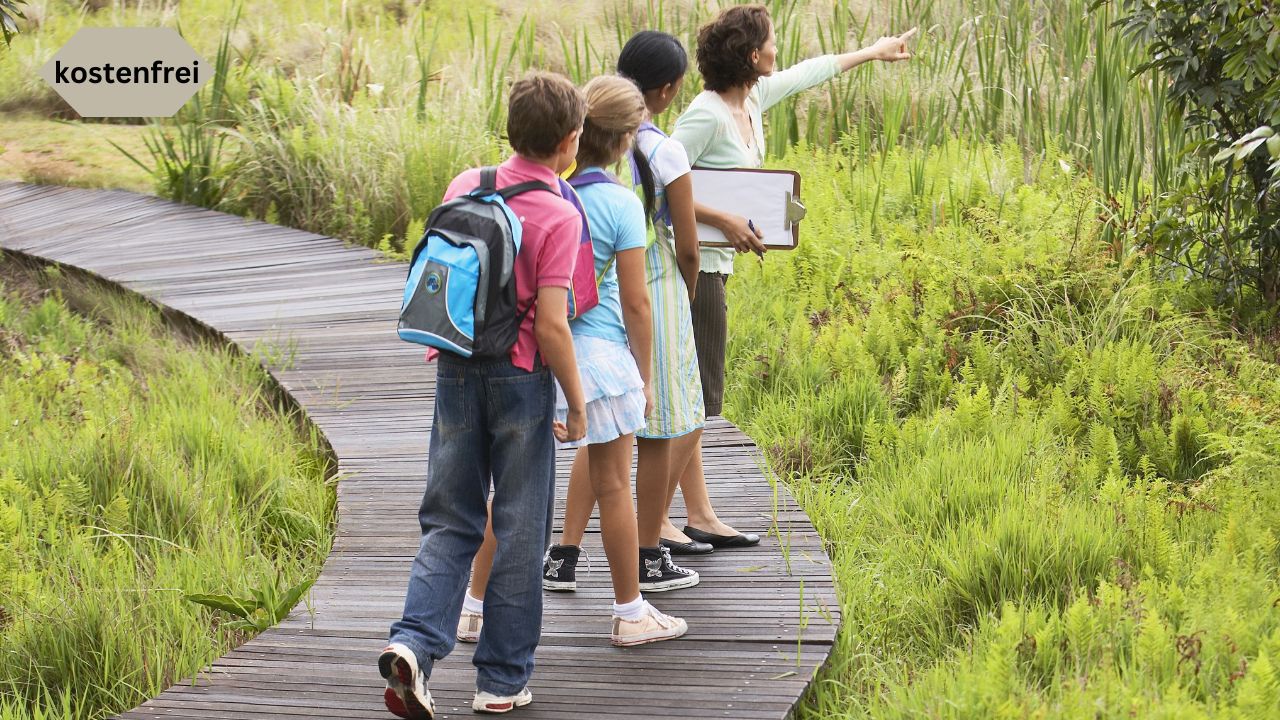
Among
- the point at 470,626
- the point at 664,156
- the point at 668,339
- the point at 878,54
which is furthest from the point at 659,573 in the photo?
the point at 878,54

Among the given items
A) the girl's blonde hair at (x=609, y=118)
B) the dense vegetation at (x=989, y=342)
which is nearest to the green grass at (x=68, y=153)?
the dense vegetation at (x=989, y=342)

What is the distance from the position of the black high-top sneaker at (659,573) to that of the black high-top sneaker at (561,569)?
7.6 inches

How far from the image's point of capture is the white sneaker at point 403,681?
9.17 feet

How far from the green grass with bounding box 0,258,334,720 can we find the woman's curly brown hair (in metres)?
1.94

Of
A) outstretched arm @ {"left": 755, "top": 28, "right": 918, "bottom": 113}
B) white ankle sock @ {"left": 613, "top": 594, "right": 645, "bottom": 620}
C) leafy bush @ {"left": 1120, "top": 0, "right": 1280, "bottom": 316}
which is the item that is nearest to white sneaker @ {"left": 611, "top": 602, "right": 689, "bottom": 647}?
white ankle sock @ {"left": 613, "top": 594, "right": 645, "bottom": 620}

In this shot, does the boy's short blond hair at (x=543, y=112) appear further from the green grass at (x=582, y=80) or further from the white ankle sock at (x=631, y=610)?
the green grass at (x=582, y=80)

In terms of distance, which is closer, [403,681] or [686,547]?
[403,681]

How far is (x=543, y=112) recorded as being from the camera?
9.17 ft

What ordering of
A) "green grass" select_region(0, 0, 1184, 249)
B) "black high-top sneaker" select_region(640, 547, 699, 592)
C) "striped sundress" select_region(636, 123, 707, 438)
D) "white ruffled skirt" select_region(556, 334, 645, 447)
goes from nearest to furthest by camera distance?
"white ruffled skirt" select_region(556, 334, 645, 447) → "striped sundress" select_region(636, 123, 707, 438) → "black high-top sneaker" select_region(640, 547, 699, 592) → "green grass" select_region(0, 0, 1184, 249)

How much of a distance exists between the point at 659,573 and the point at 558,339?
3.64 feet

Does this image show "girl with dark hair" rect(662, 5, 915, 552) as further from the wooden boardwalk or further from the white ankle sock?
the white ankle sock

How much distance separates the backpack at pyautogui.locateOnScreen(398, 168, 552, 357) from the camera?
2707 millimetres

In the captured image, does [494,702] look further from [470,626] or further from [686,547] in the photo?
[686,547]

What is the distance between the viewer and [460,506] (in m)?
2.93
